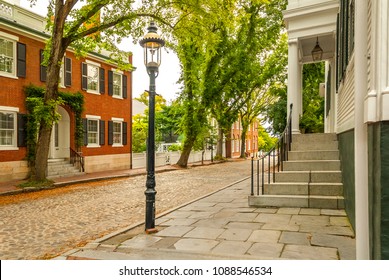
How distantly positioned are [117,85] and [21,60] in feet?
24.6

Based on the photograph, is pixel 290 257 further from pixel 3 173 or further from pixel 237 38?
pixel 237 38

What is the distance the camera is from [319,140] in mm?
9109

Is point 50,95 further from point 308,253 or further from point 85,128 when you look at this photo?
point 308,253

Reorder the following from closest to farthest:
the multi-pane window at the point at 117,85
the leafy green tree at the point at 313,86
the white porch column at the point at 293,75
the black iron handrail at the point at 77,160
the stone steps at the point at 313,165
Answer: the stone steps at the point at 313,165 < the white porch column at the point at 293,75 < the black iron handrail at the point at 77,160 < the leafy green tree at the point at 313,86 < the multi-pane window at the point at 117,85

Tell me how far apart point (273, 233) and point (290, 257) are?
1.12m

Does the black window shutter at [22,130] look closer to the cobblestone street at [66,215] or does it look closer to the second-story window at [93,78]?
the cobblestone street at [66,215]

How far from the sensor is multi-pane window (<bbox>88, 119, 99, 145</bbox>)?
65.4 ft

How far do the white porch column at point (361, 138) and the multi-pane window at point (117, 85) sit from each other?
19.6 meters

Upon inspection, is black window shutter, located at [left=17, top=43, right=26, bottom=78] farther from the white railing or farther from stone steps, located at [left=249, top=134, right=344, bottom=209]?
stone steps, located at [left=249, top=134, right=344, bottom=209]

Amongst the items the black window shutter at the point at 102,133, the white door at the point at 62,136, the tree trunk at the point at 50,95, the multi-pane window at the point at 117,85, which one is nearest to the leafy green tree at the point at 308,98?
the multi-pane window at the point at 117,85

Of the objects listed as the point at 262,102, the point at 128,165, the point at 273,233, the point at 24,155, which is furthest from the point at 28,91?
the point at 262,102

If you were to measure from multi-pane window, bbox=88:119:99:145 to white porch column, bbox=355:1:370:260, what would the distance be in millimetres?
18171

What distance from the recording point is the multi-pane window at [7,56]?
14516 millimetres

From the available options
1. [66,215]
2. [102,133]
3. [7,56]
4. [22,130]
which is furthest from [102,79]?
[66,215]
